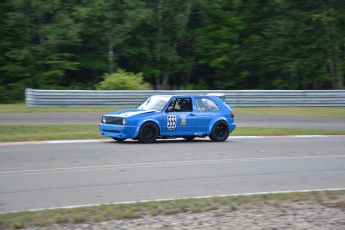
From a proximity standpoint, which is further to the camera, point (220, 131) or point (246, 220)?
point (220, 131)

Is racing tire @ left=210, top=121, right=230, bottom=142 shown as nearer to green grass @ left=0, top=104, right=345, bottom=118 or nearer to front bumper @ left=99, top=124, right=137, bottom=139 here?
front bumper @ left=99, top=124, right=137, bottom=139

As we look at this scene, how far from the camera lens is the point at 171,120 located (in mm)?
17453

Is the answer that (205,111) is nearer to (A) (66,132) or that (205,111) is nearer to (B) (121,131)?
(B) (121,131)

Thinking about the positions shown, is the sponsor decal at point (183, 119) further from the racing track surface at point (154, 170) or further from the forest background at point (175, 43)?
the forest background at point (175, 43)

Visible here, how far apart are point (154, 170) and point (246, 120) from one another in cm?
1299

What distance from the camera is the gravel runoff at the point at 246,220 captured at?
25.4ft

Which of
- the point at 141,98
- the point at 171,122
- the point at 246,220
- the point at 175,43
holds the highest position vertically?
the point at 175,43

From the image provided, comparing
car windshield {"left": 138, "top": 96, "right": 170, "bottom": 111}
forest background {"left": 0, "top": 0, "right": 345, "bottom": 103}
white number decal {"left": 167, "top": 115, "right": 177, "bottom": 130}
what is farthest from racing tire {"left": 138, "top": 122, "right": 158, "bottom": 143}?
forest background {"left": 0, "top": 0, "right": 345, "bottom": 103}

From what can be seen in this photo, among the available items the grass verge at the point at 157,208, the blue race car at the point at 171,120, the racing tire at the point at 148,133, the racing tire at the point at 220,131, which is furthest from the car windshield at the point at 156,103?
the grass verge at the point at 157,208

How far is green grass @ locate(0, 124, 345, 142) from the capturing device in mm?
18516

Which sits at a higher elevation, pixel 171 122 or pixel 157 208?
pixel 171 122

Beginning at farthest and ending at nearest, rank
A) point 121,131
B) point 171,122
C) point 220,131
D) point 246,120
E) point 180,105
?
point 246,120
point 220,131
point 180,105
point 171,122
point 121,131

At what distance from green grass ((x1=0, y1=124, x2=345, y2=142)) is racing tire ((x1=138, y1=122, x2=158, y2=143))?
227cm

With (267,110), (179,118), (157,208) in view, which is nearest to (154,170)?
(157,208)
